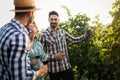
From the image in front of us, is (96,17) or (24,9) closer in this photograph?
(24,9)

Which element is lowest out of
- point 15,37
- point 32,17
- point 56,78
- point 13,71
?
point 56,78

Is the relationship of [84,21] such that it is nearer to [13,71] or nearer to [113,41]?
[113,41]

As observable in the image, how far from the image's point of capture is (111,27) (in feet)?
28.6

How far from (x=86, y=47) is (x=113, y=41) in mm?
1206

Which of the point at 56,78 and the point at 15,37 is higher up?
the point at 15,37

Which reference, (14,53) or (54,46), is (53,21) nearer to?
(54,46)

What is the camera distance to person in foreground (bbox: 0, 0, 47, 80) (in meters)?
3.54

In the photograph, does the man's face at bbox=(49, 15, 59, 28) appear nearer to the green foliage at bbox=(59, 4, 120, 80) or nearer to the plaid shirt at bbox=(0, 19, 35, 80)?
the green foliage at bbox=(59, 4, 120, 80)

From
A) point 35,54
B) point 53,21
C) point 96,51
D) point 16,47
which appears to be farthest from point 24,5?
point 96,51

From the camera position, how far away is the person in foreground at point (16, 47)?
11.6ft

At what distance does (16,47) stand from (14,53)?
0.07 m

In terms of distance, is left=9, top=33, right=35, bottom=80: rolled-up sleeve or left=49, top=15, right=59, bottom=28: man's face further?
left=49, top=15, right=59, bottom=28: man's face

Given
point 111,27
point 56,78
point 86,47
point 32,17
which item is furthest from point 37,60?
point 86,47

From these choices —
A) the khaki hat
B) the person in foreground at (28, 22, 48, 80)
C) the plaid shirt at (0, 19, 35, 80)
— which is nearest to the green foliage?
the person in foreground at (28, 22, 48, 80)
